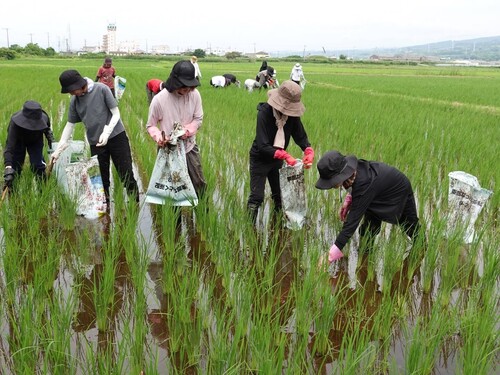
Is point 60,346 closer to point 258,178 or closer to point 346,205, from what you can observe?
point 346,205

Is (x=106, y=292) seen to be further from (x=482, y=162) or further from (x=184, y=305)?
(x=482, y=162)

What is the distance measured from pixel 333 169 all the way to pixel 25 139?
2.39 meters

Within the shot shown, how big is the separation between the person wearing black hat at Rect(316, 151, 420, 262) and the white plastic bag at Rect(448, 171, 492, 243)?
0.35 meters

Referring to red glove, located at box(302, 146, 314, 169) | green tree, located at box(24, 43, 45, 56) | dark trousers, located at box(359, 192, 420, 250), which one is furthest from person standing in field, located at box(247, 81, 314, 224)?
green tree, located at box(24, 43, 45, 56)

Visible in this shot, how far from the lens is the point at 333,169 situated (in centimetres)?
235

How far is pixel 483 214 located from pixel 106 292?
2664mm

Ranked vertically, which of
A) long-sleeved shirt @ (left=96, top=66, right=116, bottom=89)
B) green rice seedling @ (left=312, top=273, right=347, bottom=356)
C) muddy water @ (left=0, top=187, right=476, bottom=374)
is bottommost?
muddy water @ (left=0, top=187, right=476, bottom=374)

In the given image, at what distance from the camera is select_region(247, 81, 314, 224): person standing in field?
2908 mm

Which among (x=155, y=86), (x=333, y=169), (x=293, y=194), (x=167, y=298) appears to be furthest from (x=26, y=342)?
(x=155, y=86)

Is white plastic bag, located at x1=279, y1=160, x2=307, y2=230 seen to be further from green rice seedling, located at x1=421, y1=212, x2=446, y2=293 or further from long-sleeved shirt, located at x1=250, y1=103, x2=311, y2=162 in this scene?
green rice seedling, located at x1=421, y1=212, x2=446, y2=293

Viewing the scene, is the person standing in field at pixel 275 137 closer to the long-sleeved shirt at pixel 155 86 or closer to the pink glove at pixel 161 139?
the pink glove at pixel 161 139

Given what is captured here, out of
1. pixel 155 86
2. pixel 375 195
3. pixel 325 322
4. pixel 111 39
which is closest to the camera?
pixel 325 322

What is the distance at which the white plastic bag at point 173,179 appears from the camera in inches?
124

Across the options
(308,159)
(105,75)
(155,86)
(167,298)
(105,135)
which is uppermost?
(105,75)
